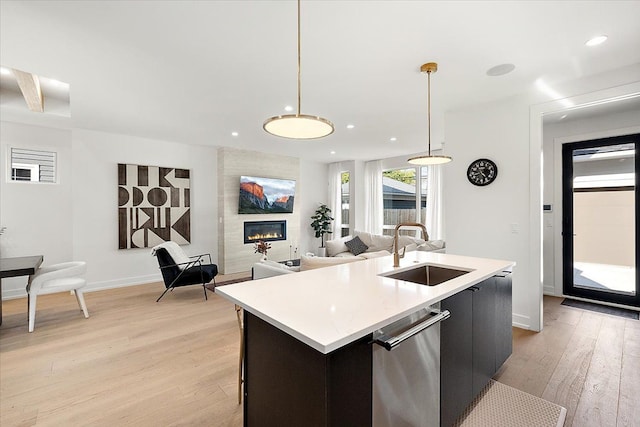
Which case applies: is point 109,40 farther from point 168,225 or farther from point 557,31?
point 168,225

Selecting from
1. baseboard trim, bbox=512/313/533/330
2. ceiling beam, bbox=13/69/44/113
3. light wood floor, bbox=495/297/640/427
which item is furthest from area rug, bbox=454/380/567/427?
ceiling beam, bbox=13/69/44/113

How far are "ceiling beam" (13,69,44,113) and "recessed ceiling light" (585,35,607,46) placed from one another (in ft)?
16.8

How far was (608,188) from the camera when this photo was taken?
13.2 ft

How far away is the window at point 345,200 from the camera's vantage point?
822cm

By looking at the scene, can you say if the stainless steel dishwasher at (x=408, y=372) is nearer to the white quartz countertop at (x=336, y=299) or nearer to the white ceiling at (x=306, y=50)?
the white quartz countertop at (x=336, y=299)

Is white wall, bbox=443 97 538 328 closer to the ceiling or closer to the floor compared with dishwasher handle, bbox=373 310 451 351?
closer to the ceiling

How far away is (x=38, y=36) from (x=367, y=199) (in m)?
6.62

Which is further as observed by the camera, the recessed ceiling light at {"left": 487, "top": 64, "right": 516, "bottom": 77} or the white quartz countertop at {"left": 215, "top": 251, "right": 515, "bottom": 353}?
the recessed ceiling light at {"left": 487, "top": 64, "right": 516, "bottom": 77}

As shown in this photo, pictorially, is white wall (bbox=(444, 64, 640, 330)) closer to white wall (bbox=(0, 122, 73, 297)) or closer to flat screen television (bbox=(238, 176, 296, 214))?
flat screen television (bbox=(238, 176, 296, 214))

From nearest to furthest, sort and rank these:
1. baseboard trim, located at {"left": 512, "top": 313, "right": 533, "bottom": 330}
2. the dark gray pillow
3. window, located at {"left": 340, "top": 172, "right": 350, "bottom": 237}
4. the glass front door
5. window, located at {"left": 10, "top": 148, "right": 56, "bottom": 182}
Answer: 1. baseboard trim, located at {"left": 512, "top": 313, "right": 533, "bottom": 330}
2. the glass front door
3. window, located at {"left": 10, "top": 148, "right": 56, "bottom": 182}
4. the dark gray pillow
5. window, located at {"left": 340, "top": 172, "right": 350, "bottom": 237}

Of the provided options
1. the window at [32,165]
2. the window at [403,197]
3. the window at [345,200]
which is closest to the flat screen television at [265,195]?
the window at [345,200]

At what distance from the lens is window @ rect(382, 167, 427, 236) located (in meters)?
6.94

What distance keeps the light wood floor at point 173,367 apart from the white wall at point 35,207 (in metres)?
1.06


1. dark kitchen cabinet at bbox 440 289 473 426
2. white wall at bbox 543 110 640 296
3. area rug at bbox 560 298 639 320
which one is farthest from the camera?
white wall at bbox 543 110 640 296
